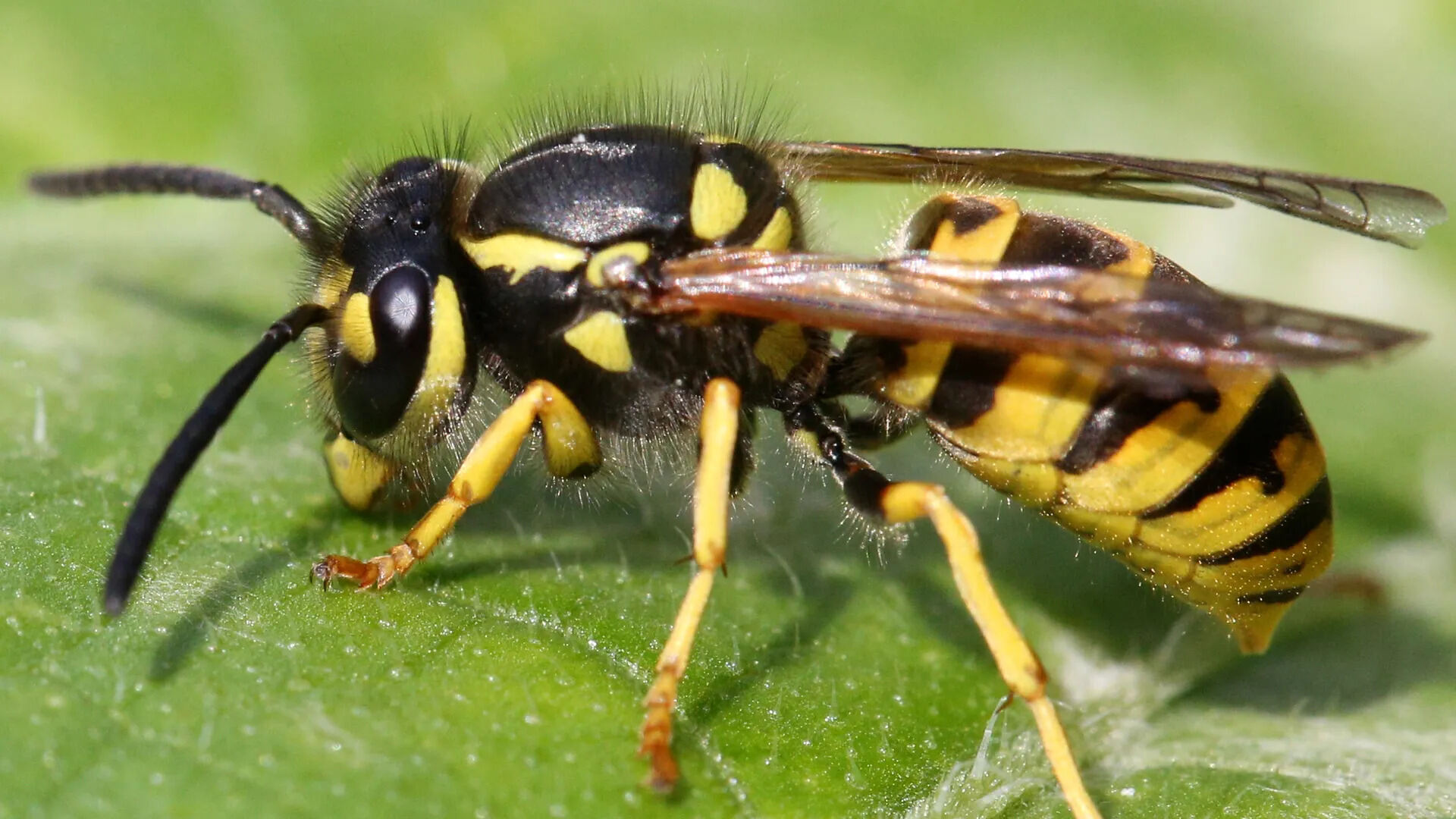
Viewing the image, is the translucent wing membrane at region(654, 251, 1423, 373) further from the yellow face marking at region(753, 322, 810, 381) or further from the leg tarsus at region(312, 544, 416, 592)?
the leg tarsus at region(312, 544, 416, 592)

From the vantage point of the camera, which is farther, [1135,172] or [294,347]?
[1135,172]

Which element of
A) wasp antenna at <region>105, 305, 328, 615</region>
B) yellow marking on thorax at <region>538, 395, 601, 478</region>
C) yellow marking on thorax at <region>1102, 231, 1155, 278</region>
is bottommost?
wasp antenna at <region>105, 305, 328, 615</region>

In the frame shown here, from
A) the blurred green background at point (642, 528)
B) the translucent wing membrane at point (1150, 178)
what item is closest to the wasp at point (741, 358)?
the translucent wing membrane at point (1150, 178)

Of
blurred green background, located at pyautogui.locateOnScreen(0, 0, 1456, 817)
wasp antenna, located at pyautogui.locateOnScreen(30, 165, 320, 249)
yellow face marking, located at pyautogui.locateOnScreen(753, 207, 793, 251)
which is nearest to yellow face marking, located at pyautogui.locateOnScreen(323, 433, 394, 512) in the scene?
blurred green background, located at pyautogui.locateOnScreen(0, 0, 1456, 817)

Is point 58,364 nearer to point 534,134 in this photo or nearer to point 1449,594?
point 534,134

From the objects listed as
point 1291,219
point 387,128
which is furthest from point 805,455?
point 1291,219

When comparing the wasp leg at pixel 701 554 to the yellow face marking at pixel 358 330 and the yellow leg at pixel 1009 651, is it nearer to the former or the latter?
the yellow leg at pixel 1009 651
